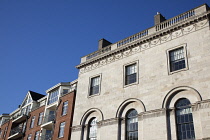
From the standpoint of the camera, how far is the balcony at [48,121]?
36344mm

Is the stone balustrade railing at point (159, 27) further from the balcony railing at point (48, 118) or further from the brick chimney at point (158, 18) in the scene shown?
the balcony railing at point (48, 118)

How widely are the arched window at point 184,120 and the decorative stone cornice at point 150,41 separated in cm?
606

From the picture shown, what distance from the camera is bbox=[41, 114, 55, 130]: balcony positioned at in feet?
119

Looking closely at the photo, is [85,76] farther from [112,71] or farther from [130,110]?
[130,110]

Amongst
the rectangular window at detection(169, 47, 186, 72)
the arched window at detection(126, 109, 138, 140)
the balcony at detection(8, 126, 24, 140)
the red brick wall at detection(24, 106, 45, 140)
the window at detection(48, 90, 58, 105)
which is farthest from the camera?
the balcony at detection(8, 126, 24, 140)

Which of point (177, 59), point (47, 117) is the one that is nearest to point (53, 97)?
point (47, 117)

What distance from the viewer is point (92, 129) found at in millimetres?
25656

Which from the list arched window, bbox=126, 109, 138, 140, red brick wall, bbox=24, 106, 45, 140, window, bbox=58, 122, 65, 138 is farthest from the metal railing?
arched window, bbox=126, 109, 138, 140

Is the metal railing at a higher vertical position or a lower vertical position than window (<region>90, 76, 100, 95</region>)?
lower

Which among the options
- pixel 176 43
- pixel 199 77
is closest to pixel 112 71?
pixel 176 43

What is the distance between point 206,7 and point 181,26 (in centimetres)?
247

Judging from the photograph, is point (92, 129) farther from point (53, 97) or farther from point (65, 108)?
point (53, 97)

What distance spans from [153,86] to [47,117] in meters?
21.9

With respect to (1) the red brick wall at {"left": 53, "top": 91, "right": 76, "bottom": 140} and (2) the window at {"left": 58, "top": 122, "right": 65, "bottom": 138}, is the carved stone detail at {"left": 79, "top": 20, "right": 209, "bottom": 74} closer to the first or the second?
(1) the red brick wall at {"left": 53, "top": 91, "right": 76, "bottom": 140}
